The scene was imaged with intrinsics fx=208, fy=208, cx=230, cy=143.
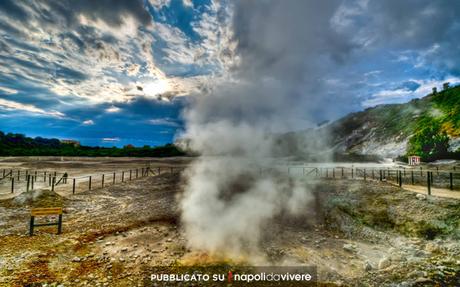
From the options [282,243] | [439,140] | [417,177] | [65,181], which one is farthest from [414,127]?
[65,181]

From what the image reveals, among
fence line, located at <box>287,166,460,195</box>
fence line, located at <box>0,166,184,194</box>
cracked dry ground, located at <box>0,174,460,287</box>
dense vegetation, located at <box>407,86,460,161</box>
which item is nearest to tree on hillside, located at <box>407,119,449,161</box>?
dense vegetation, located at <box>407,86,460,161</box>

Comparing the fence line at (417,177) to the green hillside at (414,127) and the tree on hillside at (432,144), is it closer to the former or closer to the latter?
the tree on hillside at (432,144)

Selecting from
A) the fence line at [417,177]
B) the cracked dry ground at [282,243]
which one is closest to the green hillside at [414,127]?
the fence line at [417,177]

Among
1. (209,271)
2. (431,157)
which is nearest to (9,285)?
(209,271)

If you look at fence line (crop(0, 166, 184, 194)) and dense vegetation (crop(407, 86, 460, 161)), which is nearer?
fence line (crop(0, 166, 184, 194))

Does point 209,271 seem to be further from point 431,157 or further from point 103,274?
point 431,157

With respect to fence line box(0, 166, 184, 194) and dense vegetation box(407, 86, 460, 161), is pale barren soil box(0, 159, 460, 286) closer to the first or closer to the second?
fence line box(0, 166, 184, 194)

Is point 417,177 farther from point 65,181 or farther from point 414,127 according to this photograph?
point 414,127

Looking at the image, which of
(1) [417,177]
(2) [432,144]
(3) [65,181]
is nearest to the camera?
(1) [417,177]

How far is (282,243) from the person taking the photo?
7.40 metres

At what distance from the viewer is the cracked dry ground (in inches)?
211

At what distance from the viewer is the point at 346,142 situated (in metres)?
81.8

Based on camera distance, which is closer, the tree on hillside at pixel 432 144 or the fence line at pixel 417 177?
the fence line at pixel 417 177

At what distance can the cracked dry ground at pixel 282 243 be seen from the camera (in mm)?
5352
